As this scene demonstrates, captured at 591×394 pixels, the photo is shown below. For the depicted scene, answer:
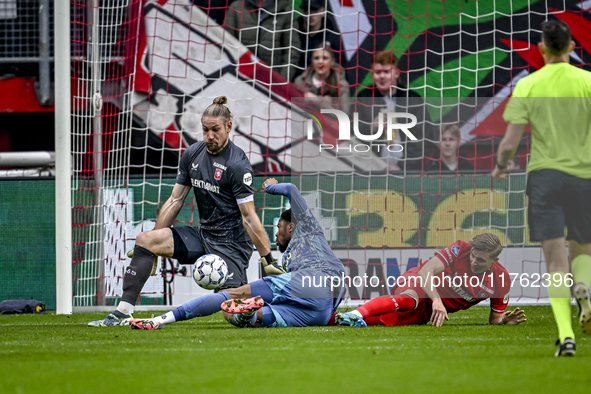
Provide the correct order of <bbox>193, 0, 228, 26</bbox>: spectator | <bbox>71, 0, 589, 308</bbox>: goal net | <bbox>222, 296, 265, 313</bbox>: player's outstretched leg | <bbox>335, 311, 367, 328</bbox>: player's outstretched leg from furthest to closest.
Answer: <bbox>193, 0, 228, 26</bbox>: spectator
<bbox>71, 0, 589, 308</bbox>: goal net
<bbox>335, 311, 367, 328</bbox>: player's outstretched leg
<bbox>222, 296, 265, 313</bbox>: player's outstretched leg

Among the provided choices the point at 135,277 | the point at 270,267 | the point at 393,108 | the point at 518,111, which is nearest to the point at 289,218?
the point at 270,267

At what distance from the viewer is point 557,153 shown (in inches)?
140

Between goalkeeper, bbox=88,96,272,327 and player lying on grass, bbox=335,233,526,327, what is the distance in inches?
37.6

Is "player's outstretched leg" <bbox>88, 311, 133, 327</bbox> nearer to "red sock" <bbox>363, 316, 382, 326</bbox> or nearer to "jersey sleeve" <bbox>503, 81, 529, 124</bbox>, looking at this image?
"red sock" <bbox>363, 316, 382, 326</bbox>

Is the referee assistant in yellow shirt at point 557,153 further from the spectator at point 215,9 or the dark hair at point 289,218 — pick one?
the spectator at point 215,9

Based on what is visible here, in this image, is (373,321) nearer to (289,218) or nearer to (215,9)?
(289,218)

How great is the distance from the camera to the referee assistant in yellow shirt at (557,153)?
3500 mm

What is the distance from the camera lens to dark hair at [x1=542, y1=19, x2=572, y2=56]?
3.56m

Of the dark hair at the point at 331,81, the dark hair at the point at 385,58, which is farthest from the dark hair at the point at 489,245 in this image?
the dark hair at the point at 385,58

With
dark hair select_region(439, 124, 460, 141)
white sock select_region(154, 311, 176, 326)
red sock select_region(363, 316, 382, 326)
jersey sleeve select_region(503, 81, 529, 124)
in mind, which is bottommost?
red sock select_region(363, 316, 382, 326)

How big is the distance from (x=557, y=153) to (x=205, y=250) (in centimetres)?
312

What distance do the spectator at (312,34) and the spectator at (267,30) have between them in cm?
12

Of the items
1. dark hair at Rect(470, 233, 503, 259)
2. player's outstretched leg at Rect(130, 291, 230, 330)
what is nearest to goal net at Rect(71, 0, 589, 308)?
dark hair at Rect(470, 233, 503, 259)

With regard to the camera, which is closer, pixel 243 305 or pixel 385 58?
pixel 243 305
